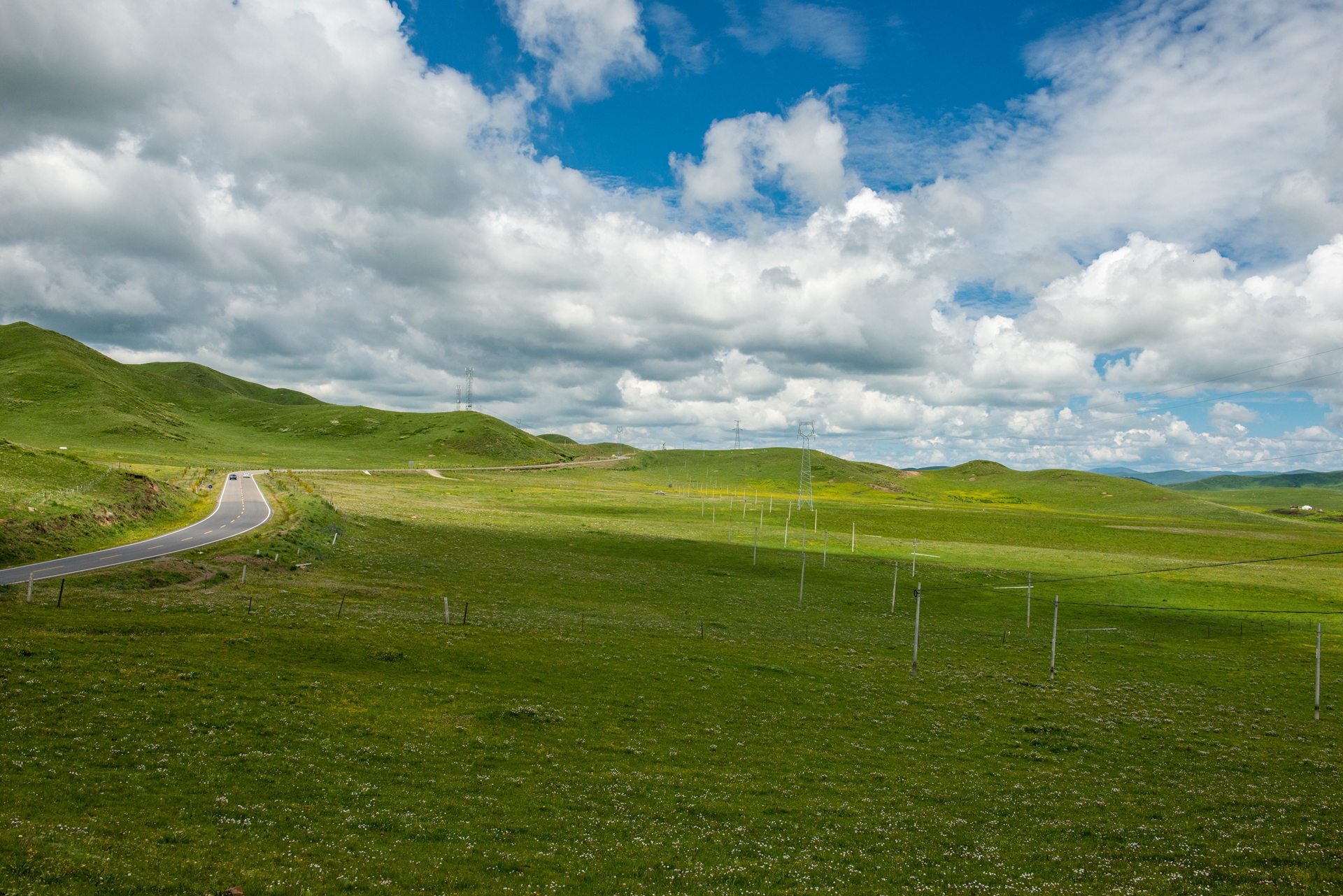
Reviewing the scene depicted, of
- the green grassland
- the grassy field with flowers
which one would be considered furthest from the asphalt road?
the grassy field with flowers

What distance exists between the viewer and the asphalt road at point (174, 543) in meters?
45.3

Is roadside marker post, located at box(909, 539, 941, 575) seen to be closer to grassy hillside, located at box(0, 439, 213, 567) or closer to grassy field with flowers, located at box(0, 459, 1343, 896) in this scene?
grassy field with flowers, located at box(0, 459, 1343, 896)

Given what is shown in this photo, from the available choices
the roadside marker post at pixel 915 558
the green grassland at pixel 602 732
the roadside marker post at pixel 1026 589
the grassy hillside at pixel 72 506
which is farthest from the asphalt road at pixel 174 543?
the roadside marker post at pixel 915 558

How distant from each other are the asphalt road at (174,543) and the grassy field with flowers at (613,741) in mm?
3811

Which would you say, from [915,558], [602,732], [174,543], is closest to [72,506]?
[174,543]

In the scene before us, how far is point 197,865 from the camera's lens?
13.8 m

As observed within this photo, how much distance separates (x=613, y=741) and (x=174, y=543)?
180 ft

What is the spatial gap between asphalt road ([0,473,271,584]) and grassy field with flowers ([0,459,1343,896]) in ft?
12.5

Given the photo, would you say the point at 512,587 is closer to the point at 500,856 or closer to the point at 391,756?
the point at 391,756

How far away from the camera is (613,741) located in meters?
27.5

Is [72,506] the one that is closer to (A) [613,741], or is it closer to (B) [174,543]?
(B) [174,543]

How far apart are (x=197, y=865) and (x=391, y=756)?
371 inches

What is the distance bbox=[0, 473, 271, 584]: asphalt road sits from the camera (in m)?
45.3

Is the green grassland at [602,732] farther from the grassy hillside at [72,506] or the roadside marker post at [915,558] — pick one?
the roadside marker post at [915,558]
